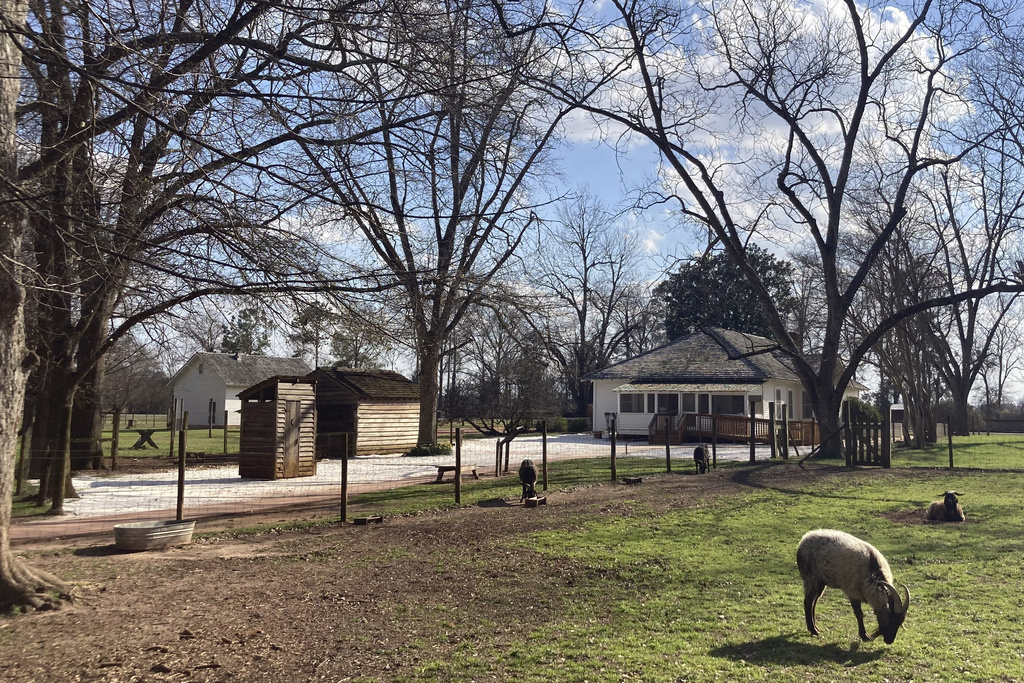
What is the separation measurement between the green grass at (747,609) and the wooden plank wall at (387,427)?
16.9m

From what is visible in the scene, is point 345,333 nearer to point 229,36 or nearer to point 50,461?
point 229,36

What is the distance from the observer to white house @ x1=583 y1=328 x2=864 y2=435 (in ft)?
124

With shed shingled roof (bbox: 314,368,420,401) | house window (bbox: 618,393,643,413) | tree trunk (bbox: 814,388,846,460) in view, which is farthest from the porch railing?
shed shingled roof (bbox: 314,368,420,401)

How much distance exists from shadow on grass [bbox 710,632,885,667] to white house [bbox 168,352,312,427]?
55.0 meters

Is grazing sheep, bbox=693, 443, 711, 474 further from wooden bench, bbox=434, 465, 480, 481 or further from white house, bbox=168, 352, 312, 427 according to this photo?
white house, bbox=168, 352, 312, 427

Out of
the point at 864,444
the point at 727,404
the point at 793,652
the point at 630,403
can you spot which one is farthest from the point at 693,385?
the point at 793,652

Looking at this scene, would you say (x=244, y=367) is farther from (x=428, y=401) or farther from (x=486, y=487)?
(x=486, y=487)

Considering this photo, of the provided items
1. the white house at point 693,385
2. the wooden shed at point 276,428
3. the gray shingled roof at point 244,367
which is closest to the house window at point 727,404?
the white house at point 693,385

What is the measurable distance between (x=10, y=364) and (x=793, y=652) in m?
7.13

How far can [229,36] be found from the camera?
201 inches

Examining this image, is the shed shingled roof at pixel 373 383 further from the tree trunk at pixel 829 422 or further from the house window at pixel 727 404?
the house window at pixel 727 404

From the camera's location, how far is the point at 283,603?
7.38m

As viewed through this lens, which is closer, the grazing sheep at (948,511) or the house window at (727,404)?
→ the grazing sheep at (948,511)

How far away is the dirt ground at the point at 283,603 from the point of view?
5.62 m
